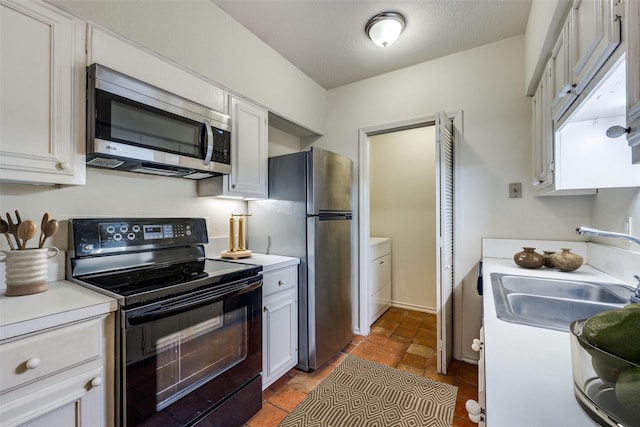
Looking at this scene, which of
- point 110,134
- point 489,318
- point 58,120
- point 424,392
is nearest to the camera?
point 489,318

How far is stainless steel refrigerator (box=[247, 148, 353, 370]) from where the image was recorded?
212 cm

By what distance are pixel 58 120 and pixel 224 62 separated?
3.55ft

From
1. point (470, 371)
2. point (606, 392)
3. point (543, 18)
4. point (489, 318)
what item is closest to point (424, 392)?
point (470, 371)

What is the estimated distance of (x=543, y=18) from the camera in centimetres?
150

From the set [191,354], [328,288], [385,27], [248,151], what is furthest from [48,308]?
[385,27]

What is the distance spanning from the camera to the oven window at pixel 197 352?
1226 millimetres

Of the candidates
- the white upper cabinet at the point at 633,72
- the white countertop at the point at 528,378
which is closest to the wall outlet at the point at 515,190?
the white countertop at the point at 528,378

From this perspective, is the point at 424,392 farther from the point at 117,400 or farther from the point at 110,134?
the point at 110,134

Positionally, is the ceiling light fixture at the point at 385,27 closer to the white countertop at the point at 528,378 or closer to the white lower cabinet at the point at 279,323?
the white lower cabinet at the point at 279,323

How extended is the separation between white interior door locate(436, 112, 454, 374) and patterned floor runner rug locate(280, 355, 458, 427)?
0.32m

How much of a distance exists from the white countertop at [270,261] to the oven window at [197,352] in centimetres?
34

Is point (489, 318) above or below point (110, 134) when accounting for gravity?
below

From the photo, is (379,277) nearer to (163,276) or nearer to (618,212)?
(618,212)

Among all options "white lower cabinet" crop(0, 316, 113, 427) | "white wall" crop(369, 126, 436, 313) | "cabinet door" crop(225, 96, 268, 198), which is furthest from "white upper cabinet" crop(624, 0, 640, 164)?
"white wall" crop(369, 126, 436, 313)
